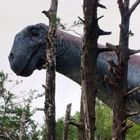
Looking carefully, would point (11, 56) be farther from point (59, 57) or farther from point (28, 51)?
point (59, 57)

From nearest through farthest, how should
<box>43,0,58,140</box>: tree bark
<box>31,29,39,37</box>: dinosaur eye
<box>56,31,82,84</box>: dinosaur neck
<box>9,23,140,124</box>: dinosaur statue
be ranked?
1. <box>43,0,58,140</box>: tree bark
2. <box>9,23,140,124</box>: dinosaur statue
3. <box>56,31,82,84</box>: dinosaur neck
4. <box>31,29,39,37</box>: dinosaur eye

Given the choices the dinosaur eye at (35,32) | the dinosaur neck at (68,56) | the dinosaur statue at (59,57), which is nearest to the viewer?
the dinosaur statue at (59,57)

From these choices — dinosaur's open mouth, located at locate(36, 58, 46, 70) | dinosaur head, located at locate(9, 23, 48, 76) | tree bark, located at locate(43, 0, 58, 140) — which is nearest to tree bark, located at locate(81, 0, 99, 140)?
tree bark, located at locate(43, 0, 58, 140)

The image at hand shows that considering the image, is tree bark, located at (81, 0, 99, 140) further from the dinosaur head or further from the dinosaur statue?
the dinosaur head

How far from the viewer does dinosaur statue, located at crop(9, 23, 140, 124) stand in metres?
7.96

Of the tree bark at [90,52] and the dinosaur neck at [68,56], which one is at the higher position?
the dinosaur neck at [68,56]

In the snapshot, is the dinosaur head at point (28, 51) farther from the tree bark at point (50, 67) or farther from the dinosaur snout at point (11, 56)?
the tree bark at point (50, 67)

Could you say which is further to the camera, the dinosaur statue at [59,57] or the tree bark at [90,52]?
the dinosaur statue at [59,57]

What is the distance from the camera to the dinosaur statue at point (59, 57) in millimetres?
7957

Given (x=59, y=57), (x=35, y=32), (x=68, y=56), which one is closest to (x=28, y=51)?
(x=35, y=32)

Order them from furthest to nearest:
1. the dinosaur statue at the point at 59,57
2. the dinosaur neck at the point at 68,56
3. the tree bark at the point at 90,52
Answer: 1. the dinosaur neck at the point at 68,56
2. the dinosaur statue at the point at 59,57
3. the tree bark at the point at 90,52

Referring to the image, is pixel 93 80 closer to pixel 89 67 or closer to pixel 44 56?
pixel 89 67

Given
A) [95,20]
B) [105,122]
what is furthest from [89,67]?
[105,122]

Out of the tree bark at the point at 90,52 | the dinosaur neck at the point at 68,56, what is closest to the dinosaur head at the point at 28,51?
the dinosaur neck at the point at 68,56
